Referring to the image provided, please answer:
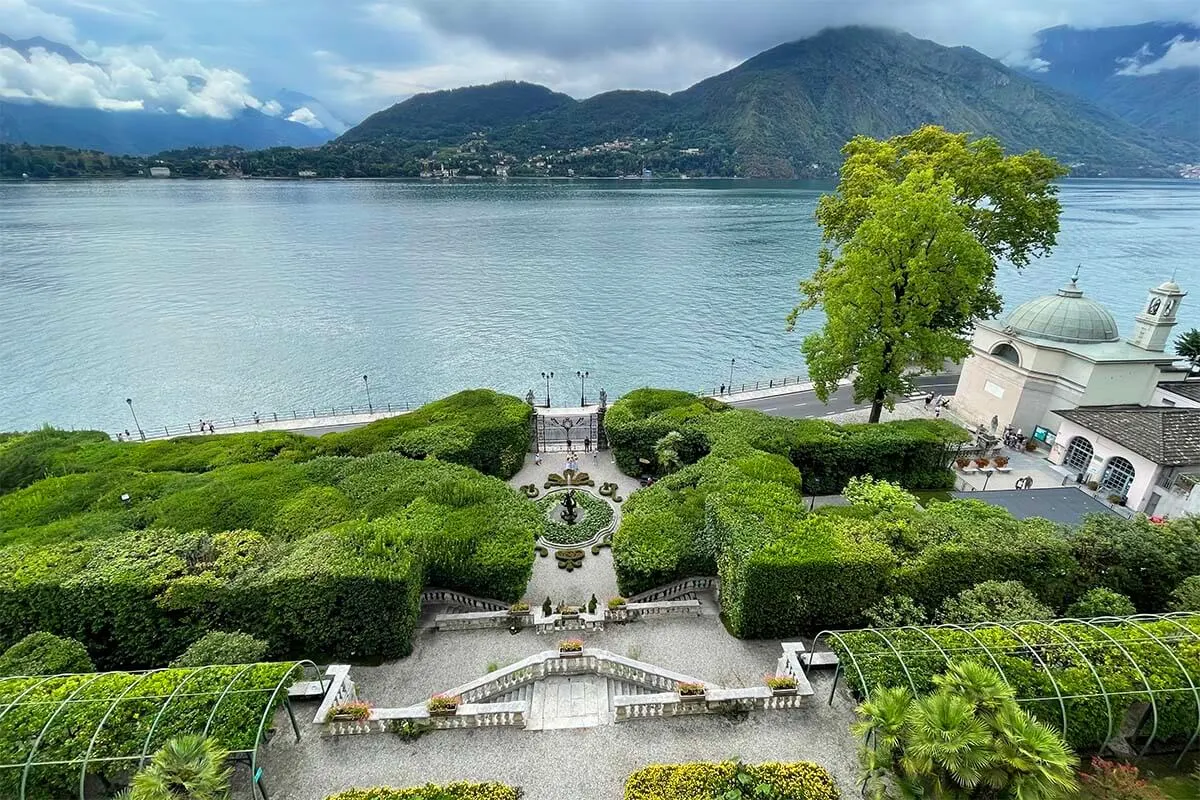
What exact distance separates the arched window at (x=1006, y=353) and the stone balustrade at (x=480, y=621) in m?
40.1

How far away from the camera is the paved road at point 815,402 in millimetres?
51062

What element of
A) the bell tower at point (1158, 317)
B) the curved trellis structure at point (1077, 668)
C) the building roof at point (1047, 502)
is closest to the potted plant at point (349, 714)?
the curved trellis structure at point (1077, 668)

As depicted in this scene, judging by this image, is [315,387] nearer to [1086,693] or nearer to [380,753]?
[380,753]

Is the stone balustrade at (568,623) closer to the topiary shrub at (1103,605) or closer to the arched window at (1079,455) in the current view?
the topiary shrub at (1103,605)

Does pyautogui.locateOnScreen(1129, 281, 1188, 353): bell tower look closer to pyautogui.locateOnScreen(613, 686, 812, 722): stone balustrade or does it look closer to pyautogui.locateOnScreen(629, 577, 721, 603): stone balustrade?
pyautogui.locateOnScreen(629, 577, 721, 603): stone balustrade

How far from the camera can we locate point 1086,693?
51.8 feet

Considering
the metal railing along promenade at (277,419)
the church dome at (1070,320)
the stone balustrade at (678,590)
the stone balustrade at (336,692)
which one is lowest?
the metal railing along promenade at (277,419)

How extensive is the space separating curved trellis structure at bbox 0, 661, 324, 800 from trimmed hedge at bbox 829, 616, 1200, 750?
1707 cm

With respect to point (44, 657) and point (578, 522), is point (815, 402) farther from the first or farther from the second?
point (44, 657)

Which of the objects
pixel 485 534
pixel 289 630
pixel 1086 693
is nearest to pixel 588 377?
pixel 485 534

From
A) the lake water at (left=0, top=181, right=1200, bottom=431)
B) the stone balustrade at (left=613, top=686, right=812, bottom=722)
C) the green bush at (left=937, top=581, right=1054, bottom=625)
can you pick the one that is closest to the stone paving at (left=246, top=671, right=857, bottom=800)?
the stone balustrade at (left=613, top=686, right=812, bottom=722)

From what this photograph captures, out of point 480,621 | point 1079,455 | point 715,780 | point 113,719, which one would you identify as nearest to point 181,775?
point 113,719

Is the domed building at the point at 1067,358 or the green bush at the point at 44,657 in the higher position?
the domed building at the point at 1067,358

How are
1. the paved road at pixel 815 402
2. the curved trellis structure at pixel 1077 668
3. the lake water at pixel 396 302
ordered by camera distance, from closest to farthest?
the curved trellis structure at pixel 1077 668
the paved road at pixel 815 402
the lake water at pixel 396 302
